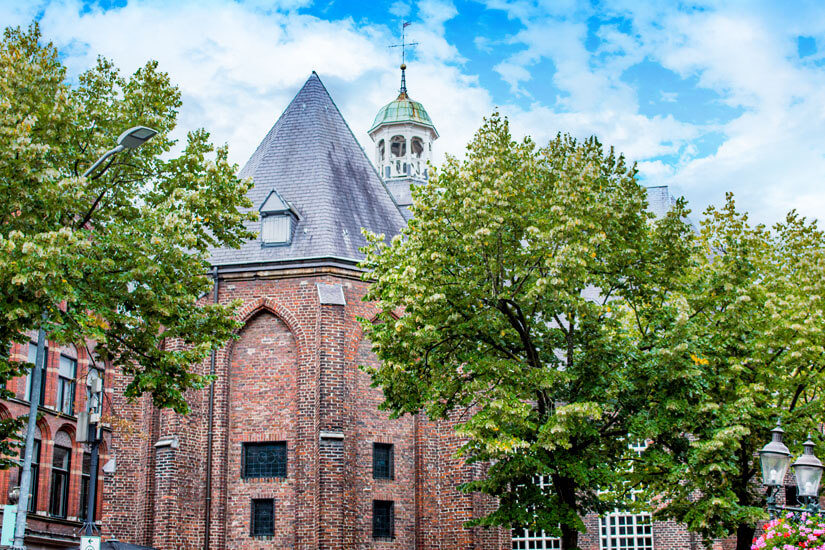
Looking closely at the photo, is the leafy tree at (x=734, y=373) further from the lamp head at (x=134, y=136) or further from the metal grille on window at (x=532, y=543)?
the lamp head at (x=134, y=136)

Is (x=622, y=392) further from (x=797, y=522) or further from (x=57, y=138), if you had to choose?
(x=57, y=138)

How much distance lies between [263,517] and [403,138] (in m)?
32.7

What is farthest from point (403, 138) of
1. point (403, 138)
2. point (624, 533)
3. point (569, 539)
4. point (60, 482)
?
A: point (569, 539)

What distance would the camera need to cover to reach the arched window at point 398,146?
54.1 m

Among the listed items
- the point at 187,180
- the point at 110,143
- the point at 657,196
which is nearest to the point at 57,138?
the point at 110,143

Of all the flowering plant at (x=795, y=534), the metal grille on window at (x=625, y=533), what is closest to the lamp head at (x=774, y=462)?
the flowering plant at (x=795, y=534)

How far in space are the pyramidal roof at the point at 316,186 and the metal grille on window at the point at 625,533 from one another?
11.5m

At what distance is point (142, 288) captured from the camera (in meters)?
16.5

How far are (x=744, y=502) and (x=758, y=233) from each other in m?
6.03

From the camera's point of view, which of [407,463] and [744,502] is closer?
[744,502]

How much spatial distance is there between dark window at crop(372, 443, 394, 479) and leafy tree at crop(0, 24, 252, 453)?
29.5 ft

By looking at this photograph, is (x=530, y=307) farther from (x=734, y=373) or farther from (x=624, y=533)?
(x=624, y=533)

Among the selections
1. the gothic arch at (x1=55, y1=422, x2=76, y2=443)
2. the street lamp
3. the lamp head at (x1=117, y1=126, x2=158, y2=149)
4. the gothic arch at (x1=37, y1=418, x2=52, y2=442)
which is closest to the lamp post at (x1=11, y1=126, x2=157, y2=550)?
the lamp head at (x1=117, y1=126, x2=158, y2=149)

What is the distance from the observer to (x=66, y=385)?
37125 mm
